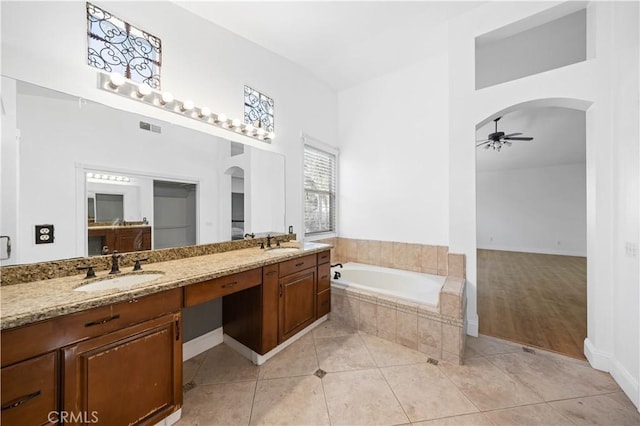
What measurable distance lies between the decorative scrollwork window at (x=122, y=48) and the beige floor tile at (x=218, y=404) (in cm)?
232

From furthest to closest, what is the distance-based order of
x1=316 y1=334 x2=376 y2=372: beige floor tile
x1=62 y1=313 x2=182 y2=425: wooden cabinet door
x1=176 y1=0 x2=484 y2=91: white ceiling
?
x1=176 y1=0 x2=484 y2=91: white ceiling, x1=316 y1=334 x2=376 y2=372: beige floor tile, x1=62 y1=313 x2=182 y2=425: wooden cabinet door

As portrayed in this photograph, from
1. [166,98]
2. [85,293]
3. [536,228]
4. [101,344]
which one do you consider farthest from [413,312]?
[536,228]

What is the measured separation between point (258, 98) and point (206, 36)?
68 centimetres

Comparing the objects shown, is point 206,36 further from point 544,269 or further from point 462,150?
point 544,269

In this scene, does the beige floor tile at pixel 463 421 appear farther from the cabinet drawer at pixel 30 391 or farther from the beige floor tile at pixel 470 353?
the cabinet drawer at pixel 30 391

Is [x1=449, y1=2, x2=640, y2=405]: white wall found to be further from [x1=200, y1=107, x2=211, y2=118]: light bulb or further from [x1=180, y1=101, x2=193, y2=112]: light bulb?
[x1=180, y1=101, x2=193, y2=112]: light bulb

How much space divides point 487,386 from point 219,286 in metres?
2.01

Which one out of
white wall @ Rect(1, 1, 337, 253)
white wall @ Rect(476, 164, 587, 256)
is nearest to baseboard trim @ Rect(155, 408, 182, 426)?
white wall @ Rect(1, 1, 337, 253)

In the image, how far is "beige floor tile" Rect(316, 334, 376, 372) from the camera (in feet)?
6.41

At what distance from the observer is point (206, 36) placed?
86.5 inches

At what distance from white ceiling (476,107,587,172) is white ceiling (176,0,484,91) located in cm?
207

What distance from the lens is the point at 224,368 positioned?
6.31 feet

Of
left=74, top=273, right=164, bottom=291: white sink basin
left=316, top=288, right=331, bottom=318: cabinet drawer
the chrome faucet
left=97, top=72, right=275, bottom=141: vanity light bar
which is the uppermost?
left=97, top=72, right=275, bottom=141: vanity light bar

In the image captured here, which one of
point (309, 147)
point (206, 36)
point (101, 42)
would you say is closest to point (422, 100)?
point (309, 147)
